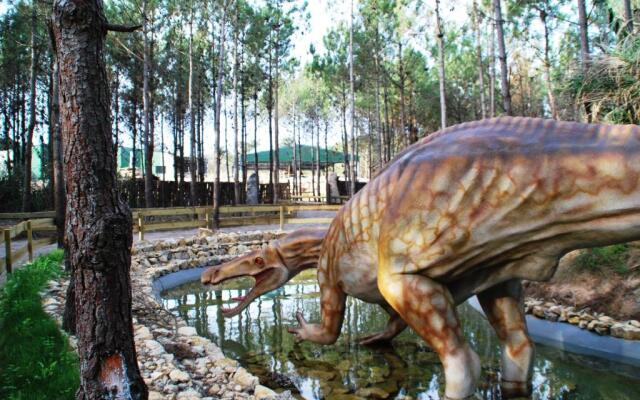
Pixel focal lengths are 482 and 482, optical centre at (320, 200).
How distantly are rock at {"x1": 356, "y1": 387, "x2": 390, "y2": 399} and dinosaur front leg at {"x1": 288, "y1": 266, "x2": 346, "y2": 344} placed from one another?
0.44 meters

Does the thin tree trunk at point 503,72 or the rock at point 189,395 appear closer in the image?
the rock at point 189,395

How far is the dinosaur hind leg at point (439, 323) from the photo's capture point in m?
2.66

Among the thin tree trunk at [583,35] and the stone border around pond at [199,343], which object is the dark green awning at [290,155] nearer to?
the thin tree trunk at [583,35]

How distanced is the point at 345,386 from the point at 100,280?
7.69 feet

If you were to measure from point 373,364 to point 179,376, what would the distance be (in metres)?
1.74

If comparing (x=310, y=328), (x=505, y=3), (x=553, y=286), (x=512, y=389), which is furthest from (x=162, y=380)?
(x=505, y=3)

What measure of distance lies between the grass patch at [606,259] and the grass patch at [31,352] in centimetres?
570

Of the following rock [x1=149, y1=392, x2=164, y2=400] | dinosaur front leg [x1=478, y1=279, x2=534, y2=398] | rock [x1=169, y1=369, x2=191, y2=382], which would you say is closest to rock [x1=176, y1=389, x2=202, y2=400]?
rock [x1=149, y1=392, x2=164, y2=400]

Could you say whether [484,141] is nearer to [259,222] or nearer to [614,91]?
[614,91]

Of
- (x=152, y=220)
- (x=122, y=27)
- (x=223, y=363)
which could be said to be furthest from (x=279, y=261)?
(x=152, y=220)

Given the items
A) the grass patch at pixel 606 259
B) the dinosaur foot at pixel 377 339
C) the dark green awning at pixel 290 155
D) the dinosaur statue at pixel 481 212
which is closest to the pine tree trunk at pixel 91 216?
the dinosaur statue at pixel 481 212

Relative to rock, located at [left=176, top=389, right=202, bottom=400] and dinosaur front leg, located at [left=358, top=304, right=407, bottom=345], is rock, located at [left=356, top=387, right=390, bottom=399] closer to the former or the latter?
dinosaur front leg, located at [left=358, top=304, right=407, bottom=345]

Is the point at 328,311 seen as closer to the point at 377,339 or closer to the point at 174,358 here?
the point at 377,339

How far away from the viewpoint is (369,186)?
3145mm
